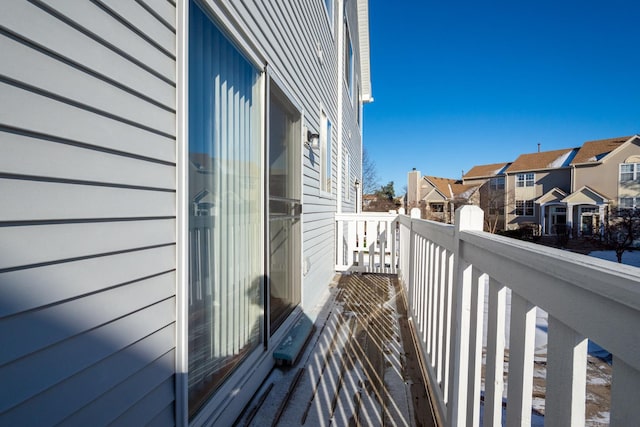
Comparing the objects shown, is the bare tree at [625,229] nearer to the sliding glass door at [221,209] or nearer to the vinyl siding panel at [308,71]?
the vinyl siding panel at [308,71]

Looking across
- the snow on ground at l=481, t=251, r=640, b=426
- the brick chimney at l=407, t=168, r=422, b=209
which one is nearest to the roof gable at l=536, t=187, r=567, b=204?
the brick chimney at l=407, t=168, r=422, b=209

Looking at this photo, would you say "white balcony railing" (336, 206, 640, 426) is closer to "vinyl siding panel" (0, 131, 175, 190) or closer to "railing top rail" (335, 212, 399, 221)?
"vinyl siding panel" (0, 131, 175, 190)

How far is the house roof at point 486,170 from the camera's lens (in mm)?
25719

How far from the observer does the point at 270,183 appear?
2396mm

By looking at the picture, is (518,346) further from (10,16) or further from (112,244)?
(10,16)

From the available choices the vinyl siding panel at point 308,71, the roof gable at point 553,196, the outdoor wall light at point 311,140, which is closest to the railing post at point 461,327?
the vinyl siding panel at point 308,71

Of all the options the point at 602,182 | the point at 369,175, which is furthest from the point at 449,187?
the point at 602,182

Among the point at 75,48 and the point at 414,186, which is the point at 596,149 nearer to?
the point at 414,186

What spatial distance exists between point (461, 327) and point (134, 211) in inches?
53.9

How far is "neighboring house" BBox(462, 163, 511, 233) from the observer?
23.5m

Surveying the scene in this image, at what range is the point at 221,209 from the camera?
1.65m

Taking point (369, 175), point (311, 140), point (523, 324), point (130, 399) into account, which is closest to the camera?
point (523, 324)

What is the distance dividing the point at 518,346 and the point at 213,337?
4.36ft

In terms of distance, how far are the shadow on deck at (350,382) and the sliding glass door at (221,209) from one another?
0.35m
